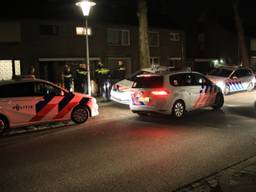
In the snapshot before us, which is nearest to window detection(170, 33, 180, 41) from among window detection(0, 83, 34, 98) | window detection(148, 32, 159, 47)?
window detection(148, 32, 159, 47)

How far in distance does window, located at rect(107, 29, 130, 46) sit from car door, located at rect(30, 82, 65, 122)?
665 inches

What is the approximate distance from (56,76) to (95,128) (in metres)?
13.8

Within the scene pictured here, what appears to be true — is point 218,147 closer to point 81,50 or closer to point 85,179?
point 85,179

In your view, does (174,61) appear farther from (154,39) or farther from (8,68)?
(8,68)

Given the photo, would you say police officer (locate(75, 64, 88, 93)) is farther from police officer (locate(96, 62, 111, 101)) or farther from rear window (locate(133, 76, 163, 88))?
rear window (locate(133, 76, 163, 88))

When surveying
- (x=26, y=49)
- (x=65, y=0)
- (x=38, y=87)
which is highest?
(x=65, y=0)

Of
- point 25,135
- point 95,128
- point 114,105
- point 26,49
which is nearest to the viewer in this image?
point 25,135

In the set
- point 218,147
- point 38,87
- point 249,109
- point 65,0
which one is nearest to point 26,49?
point 65,0

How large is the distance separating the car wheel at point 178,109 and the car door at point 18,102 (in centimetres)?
443

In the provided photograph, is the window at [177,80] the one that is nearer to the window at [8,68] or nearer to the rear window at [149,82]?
the rear window at [149,82]

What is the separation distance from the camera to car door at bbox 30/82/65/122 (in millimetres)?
10547

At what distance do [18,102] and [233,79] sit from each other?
1239 cm

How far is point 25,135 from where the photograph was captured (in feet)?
32.9

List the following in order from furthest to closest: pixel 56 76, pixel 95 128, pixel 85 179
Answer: pixel 56 76 < pixel 95 128 < pixel 85 179
